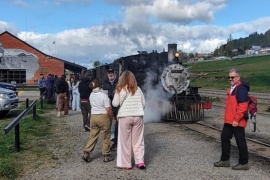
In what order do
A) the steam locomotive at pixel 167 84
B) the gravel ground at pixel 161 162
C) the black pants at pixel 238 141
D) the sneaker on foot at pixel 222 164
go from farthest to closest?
the steam locomotive at pixel 167 84 → the sneaker on foot at pixel 222 164 → the black pants at pixel 238 141 → the gravel ground at pixel 161 162

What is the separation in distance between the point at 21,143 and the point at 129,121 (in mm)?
3857

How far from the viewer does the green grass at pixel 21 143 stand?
6.75 metres

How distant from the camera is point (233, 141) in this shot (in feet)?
32.2

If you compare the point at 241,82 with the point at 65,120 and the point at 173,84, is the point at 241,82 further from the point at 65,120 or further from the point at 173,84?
the point at 65,120

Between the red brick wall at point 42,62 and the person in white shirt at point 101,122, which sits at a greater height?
the red brick wall at point 42,62

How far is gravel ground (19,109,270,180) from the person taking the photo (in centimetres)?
651

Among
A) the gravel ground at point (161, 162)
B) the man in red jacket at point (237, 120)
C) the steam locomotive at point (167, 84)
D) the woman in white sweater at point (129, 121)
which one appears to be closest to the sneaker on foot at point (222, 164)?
the man in red jacket at point (237, 120)

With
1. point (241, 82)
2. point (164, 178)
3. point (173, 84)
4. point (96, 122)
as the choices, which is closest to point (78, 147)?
point (96, 122)

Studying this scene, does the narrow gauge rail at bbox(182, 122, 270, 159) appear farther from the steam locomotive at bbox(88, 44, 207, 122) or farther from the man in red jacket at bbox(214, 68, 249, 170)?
the man in red jacket at bbox(214, 68, 249, 170)

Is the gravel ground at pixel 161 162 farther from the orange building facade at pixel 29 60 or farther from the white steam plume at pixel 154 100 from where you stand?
the orange building facade at pixel 29 60

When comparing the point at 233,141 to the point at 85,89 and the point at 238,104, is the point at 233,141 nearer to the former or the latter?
the point at 238,104

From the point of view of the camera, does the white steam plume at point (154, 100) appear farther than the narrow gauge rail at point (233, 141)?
Yes

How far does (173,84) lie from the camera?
13734 mm

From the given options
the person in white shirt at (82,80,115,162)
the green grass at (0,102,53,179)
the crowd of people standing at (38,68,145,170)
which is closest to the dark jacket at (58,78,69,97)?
the green grass at (0,102,53,179)
